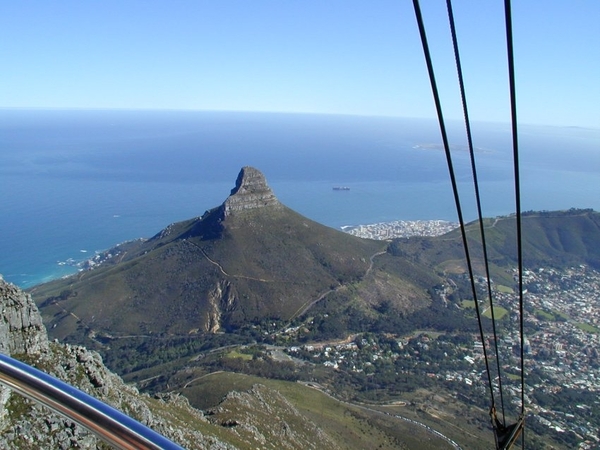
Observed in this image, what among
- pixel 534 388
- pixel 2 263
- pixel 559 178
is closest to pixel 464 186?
pixel 559 178

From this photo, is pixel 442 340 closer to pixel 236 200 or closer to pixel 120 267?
pixel 236 200

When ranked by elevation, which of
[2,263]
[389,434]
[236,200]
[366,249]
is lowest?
[2,263]

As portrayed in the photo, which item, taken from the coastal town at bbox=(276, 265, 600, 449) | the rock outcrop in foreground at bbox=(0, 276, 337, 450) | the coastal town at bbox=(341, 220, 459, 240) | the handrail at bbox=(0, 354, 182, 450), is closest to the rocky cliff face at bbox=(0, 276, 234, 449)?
the rock outcrop in foreground at bbox=(0, 276, 337, 450)

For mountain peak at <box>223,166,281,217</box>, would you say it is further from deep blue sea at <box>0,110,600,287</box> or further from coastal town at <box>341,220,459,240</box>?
→ coastal town at <box>341,220,459,240</box>

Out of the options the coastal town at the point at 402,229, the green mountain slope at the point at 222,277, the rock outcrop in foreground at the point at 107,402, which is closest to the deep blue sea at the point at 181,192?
the coastal town at the point at 402,229

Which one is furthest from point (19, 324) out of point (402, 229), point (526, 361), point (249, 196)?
point (402, 229)

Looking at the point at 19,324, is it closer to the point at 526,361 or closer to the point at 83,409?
the point at 83,409
